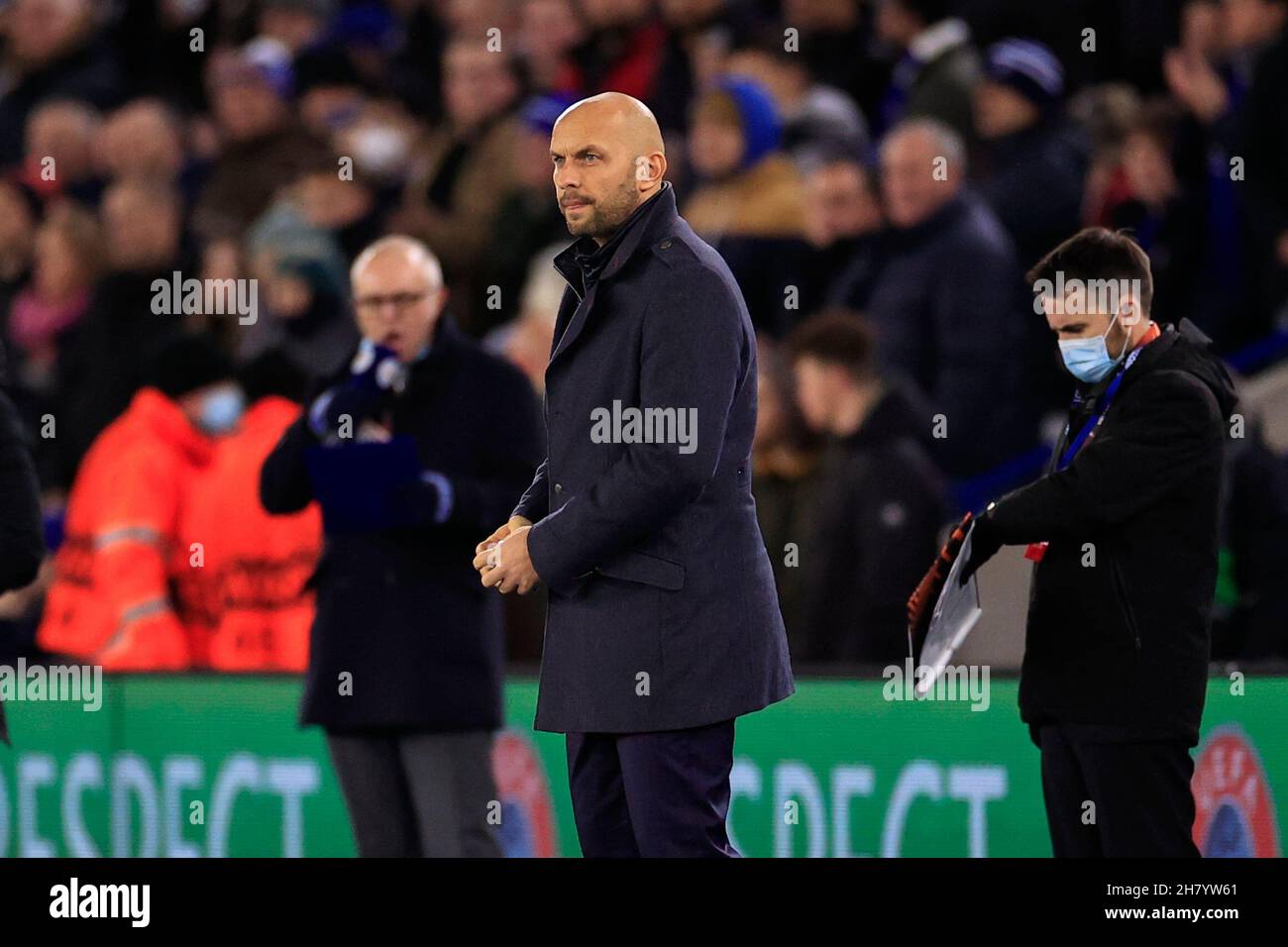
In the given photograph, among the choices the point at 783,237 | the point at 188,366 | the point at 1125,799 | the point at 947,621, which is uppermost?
the point at 783,237

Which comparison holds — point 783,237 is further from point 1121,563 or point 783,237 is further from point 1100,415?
point 1121,563

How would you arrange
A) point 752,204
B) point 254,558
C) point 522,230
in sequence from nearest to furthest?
point 254,558 < point 752,204 < point 522,230

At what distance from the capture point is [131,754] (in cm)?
855

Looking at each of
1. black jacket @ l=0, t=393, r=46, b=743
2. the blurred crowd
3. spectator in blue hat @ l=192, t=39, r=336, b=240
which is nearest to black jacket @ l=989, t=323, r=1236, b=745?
black jacket @ l=0, t=393, r=46, b=743

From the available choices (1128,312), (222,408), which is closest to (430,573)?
(1128,312)

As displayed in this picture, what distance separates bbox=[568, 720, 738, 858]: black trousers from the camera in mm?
5102

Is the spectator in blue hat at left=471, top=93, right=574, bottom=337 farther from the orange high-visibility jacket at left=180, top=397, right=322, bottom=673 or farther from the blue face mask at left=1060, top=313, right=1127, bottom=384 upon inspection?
the blue face mask at left=1060, top=313, right=1127, bottom=384

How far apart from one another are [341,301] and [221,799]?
7.30 feet

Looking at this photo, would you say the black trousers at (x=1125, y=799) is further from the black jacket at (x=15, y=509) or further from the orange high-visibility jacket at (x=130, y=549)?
the orange high-visibility jacket at (x=130, y=549)

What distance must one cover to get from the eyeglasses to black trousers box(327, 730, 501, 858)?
125cm

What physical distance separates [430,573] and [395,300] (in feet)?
2.66

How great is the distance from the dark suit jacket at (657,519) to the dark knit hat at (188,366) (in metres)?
4.35

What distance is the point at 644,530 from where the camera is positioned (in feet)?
16.7
